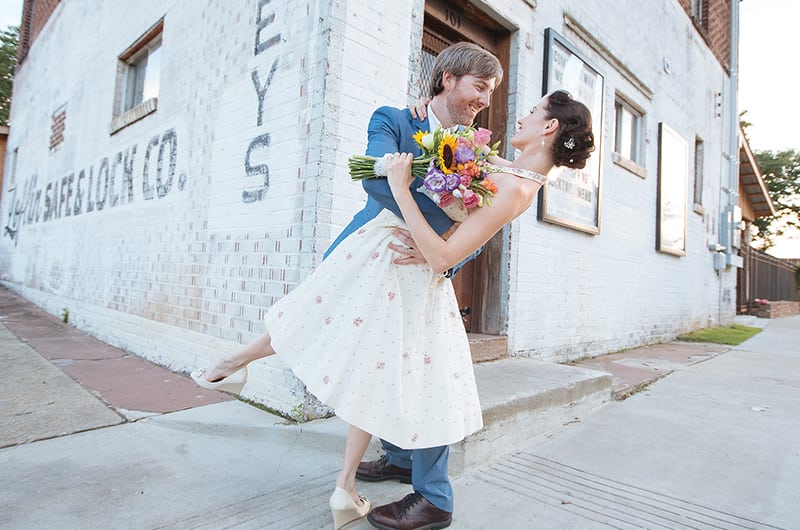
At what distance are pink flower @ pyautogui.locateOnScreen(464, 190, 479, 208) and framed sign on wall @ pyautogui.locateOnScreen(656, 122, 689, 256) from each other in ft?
22.5

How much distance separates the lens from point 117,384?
3484 millimetres

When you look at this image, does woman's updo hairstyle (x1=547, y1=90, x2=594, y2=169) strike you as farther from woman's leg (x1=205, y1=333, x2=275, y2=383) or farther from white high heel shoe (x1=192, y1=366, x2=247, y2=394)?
white high heel shoe (x1=192, y1=366, x2=247, y2=394)

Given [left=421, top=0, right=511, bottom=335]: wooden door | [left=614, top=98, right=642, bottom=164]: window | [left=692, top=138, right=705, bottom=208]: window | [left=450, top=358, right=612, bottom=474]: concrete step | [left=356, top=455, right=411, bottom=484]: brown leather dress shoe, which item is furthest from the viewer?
[left=692, top=138, right=705, bottom=208]: window

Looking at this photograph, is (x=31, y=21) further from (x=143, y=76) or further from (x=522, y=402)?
(x=522, y=402)

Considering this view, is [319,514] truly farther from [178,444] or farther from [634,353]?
[634,353]

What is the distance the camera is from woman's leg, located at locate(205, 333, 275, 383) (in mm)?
1863

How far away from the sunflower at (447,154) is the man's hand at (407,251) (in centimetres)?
28

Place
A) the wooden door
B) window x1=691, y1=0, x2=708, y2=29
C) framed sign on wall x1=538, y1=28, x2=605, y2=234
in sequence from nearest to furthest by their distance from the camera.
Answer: the wooden door
framed sign on wall x1=538, y1=28, x2=605, y2=234
window x1=691, y1=0, x2=708, y2=29

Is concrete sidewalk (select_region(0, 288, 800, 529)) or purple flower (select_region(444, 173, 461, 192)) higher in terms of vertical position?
purple flower (select_region(444, 173, 461, 192))

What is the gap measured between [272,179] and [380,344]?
6.34 ft

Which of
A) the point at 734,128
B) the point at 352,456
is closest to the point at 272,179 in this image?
the point at 352,456

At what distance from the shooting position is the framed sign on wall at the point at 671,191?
7.36 meters

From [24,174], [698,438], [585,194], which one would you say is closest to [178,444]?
[698,438]

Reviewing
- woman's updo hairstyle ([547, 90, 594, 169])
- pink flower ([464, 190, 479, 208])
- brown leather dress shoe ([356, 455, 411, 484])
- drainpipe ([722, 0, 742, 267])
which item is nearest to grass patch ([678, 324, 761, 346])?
drainpipe ([722, 0, 742, 267])
